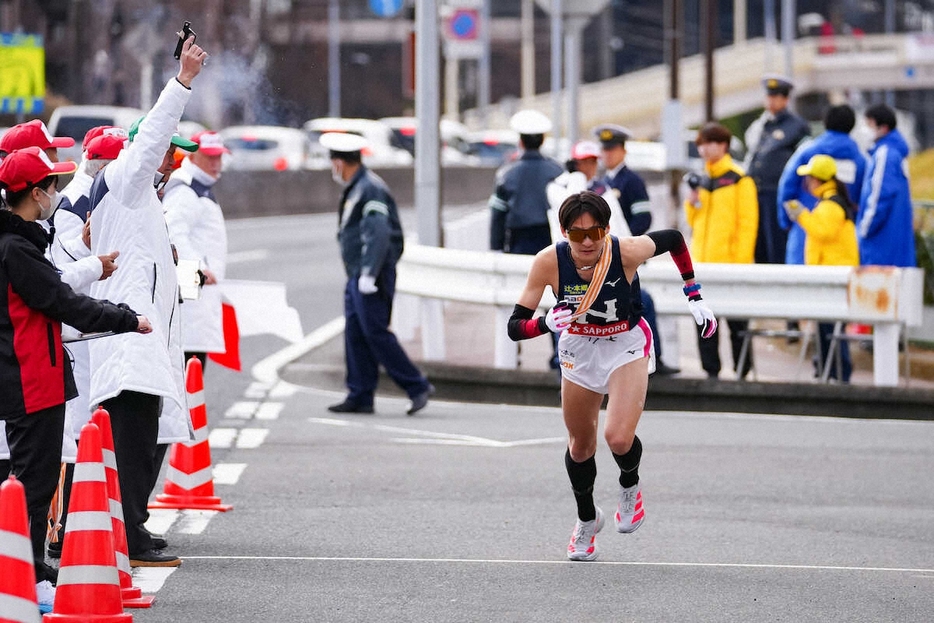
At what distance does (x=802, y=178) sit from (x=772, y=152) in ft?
2.70

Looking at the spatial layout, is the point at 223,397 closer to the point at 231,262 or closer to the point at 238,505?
the point at 238,505

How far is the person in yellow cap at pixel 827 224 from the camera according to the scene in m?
13.5

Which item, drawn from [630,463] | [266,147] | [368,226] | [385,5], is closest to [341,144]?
[368,226]

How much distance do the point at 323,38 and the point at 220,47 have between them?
47.4 metres

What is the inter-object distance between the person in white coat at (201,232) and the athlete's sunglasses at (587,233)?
9.33ft

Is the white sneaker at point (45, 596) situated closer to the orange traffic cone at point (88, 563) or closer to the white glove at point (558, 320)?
the orange traffic cone at point (88, 563)

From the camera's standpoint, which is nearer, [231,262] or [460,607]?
[460,607]

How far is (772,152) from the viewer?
14938 mm

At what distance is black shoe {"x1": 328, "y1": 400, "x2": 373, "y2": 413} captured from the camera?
1283cm

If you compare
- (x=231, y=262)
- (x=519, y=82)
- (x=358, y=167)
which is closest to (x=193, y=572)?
(x=358, y=167)

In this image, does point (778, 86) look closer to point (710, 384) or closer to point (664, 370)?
point (664, 370)

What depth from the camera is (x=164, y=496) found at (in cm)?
912

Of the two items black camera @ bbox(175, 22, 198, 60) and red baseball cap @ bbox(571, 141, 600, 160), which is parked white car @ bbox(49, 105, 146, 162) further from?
black camera @ bbox(175, 22, 198, 60)

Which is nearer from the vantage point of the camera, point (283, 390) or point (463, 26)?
point (283, 390)
